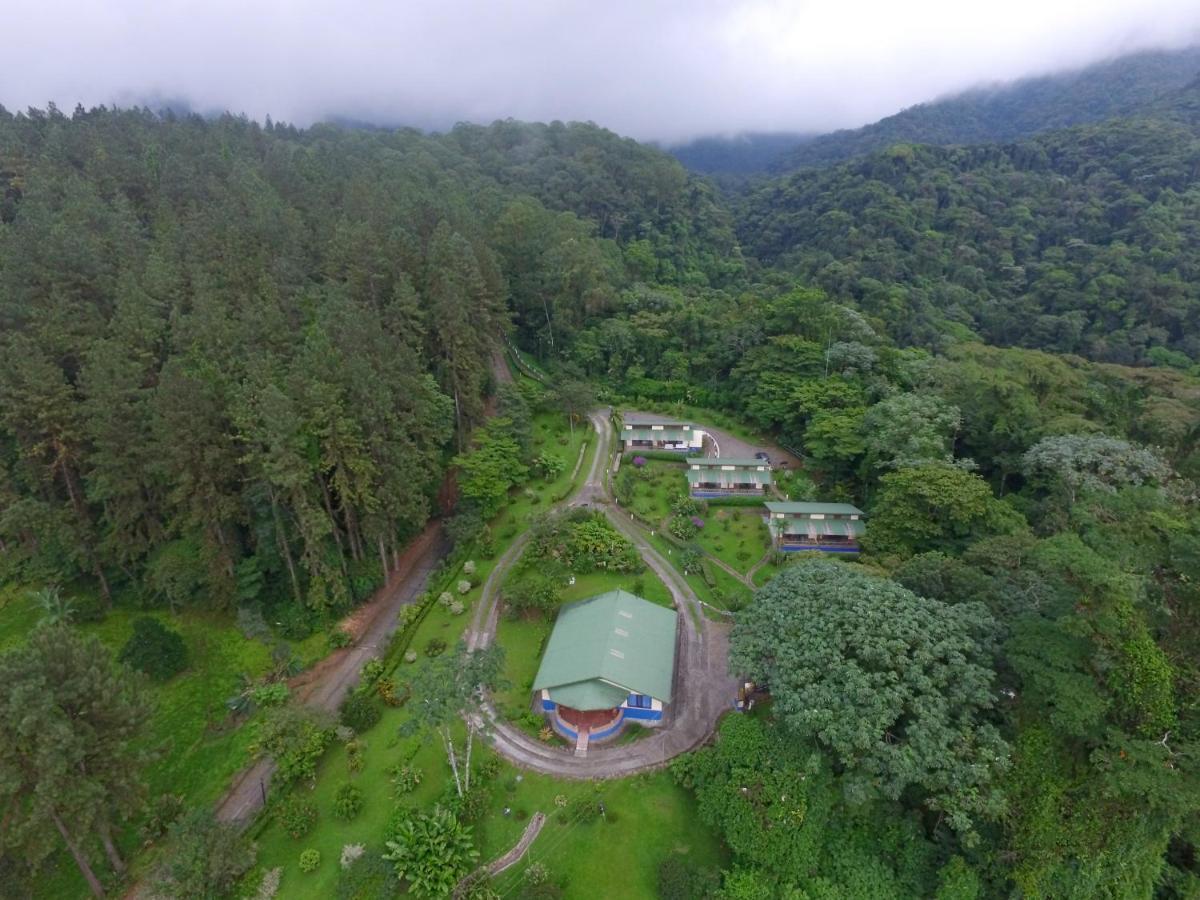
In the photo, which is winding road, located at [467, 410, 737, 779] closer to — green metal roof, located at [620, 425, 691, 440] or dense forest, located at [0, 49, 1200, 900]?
dense forest, located at [0, 49, 1200, 900]

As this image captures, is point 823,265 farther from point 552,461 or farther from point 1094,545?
point 1094,545

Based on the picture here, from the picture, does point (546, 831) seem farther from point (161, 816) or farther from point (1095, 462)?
point (1095, 462)

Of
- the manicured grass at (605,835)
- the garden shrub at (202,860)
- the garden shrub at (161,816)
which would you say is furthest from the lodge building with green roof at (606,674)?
the garden shrub at (161,816)

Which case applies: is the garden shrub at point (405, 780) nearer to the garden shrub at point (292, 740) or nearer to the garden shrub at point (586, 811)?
the garden shrub at point (292, 740)

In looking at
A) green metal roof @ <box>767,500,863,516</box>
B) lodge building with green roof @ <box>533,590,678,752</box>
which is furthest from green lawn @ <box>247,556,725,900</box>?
green metal roof @ <box>767,500,863,516</box>

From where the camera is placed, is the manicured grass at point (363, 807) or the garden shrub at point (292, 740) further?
the garden shrub at point (292, 740)

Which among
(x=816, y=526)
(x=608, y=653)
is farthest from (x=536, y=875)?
(x=816, y=526)
